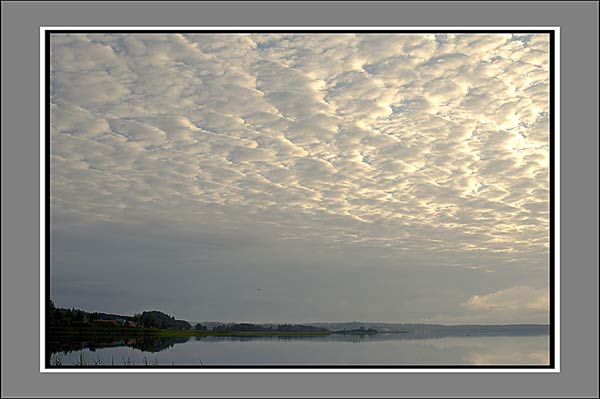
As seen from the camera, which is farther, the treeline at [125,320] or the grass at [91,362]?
the treeline at [125,320]

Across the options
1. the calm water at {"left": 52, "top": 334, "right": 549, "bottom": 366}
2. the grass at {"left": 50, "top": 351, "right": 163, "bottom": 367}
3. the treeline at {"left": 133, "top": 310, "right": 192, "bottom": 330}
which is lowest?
the grass at {"left": 50, "top": 351, "right": 163, "bottom": 367}

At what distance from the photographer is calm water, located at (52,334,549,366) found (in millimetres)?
5723

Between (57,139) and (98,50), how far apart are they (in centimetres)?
73

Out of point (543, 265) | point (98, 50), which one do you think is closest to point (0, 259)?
point (98, 50)

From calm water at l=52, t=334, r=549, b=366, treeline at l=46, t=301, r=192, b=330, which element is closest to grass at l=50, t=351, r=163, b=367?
calm water at l=52, t=334, r=549, b=366

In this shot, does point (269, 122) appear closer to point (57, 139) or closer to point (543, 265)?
point (57, 139)

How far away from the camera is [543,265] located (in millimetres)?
5820

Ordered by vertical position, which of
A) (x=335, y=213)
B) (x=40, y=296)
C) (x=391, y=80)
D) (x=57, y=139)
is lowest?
(x=40, y=296)

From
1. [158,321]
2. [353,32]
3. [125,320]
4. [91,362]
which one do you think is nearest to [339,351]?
[158,321]

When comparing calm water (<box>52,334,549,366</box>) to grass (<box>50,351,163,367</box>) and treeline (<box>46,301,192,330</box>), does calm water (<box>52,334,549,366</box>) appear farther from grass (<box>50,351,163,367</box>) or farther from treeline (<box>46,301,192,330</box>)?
treeline (<box>46,301,192,330</box>)

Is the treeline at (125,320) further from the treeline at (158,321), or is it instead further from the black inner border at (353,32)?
the black inner border at (353,32)

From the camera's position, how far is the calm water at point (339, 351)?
18.8 ft

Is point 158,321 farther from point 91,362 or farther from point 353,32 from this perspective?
point 353,32

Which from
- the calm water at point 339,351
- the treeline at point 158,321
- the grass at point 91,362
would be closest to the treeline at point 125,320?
the treeline at point 158,321
